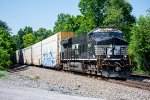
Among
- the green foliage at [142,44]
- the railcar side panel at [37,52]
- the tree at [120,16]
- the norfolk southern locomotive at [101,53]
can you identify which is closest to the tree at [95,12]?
the tree at [120,16]

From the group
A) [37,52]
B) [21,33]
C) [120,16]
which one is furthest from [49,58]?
[21,33]

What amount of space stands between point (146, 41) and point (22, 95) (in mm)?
22977

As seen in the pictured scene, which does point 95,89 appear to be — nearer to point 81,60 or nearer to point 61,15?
point 81,60

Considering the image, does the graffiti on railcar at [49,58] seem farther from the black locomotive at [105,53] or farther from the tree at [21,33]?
the tree at [21,33]

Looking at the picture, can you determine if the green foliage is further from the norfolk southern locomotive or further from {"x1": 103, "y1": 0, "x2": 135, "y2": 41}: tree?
{"x1": 103, "y1": 0, "x2": 135, "y2": 41}: tree

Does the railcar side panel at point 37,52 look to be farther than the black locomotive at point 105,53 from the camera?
Yes

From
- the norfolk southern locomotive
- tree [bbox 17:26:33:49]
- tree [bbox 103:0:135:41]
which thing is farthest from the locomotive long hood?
tree [bbox 17:26:33:49]

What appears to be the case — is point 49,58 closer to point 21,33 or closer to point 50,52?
point 50,52

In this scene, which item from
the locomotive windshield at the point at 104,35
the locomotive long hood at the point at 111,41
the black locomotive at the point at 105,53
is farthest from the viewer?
the locomotive windshield at the point at 104,35

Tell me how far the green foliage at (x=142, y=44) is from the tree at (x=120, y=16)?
11.9m

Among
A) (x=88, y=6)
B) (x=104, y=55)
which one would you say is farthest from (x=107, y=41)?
(x=88, y=6)

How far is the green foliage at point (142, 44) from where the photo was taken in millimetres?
31045

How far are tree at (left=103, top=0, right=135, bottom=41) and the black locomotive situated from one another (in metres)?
22.5

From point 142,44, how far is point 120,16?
46.7 feet
